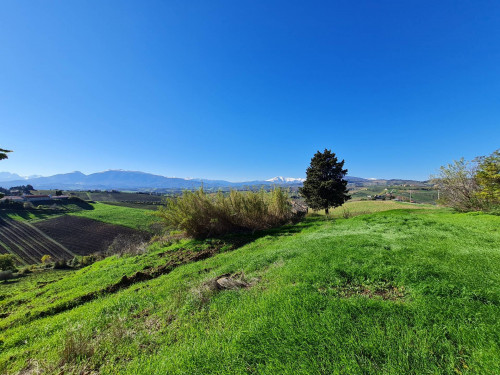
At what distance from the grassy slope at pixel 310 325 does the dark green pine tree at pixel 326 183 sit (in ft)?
52.9

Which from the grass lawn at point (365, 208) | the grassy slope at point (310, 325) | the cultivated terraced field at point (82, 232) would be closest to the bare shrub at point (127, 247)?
the cultivated terraced field at point (82, 232)

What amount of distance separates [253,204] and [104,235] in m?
38.8

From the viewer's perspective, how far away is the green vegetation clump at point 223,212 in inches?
549

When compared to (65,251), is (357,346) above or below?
above

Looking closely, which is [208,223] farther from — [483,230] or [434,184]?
[434,184]

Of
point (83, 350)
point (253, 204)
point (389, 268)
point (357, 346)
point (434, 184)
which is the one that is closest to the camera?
point (357, 346)

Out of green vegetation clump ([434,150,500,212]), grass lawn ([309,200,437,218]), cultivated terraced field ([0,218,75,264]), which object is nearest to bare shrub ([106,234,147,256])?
cultivated terraced field ([0,218,75,264])

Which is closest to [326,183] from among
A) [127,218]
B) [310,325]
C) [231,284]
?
[231,284]

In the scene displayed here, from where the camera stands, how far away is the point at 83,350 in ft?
9.96

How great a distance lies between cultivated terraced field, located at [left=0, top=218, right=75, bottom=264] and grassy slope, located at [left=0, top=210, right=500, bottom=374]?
37.2 m

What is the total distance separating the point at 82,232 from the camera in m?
40.7

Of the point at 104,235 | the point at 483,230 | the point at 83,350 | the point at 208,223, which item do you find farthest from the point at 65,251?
the point at 483,230

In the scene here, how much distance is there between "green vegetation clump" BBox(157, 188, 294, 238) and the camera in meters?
13.9

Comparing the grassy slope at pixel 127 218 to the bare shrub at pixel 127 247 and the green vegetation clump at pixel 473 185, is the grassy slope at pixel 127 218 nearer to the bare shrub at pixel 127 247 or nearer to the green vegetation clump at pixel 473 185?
the bare shrub at pixel 127 247
